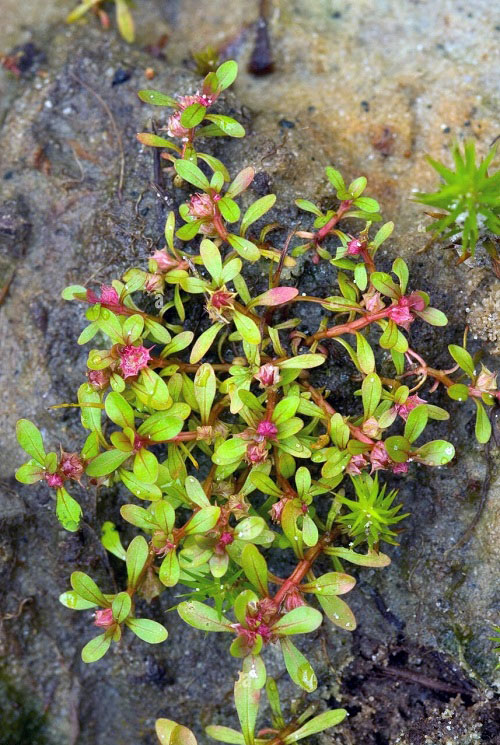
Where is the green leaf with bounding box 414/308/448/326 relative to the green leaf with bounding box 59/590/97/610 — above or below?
above

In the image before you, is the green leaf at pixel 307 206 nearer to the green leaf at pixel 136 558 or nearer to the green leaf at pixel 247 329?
the green leaf at pixel 247 329

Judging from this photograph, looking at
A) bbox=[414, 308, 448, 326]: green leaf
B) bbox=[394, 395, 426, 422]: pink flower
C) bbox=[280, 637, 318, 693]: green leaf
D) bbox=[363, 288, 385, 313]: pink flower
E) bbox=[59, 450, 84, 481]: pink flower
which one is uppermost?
bbox=[363, 288, 385, 313]: pink flower

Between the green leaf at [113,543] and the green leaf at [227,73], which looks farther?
the green leaf at [113,543]

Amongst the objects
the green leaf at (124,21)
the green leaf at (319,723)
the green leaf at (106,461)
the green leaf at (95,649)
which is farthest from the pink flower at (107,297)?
the green leaf at (319,723)

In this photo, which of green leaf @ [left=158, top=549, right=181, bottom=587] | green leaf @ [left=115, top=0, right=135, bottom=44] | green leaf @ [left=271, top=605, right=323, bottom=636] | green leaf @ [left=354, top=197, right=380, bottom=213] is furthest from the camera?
green leaf @ [left=115, top=0, right=135, bottom=44]

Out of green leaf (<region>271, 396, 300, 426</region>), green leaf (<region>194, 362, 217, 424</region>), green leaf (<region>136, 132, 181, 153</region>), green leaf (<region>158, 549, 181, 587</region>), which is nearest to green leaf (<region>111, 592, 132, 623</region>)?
green leaf (<region>158, 549, 181, 587</region>)

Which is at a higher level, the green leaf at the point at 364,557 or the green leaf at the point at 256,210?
the green leaf at the point at 256,210

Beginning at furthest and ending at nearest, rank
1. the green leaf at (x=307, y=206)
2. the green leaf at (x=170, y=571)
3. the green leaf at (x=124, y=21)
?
the green leaf at (x=124, y=21), the green leaf at (x=307, y=206), the green leaf at (x=170, y=571)

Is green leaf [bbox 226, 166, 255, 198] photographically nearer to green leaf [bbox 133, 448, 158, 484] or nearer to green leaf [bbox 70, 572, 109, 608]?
green leaf [bbox 133, 448, 158, 484]
